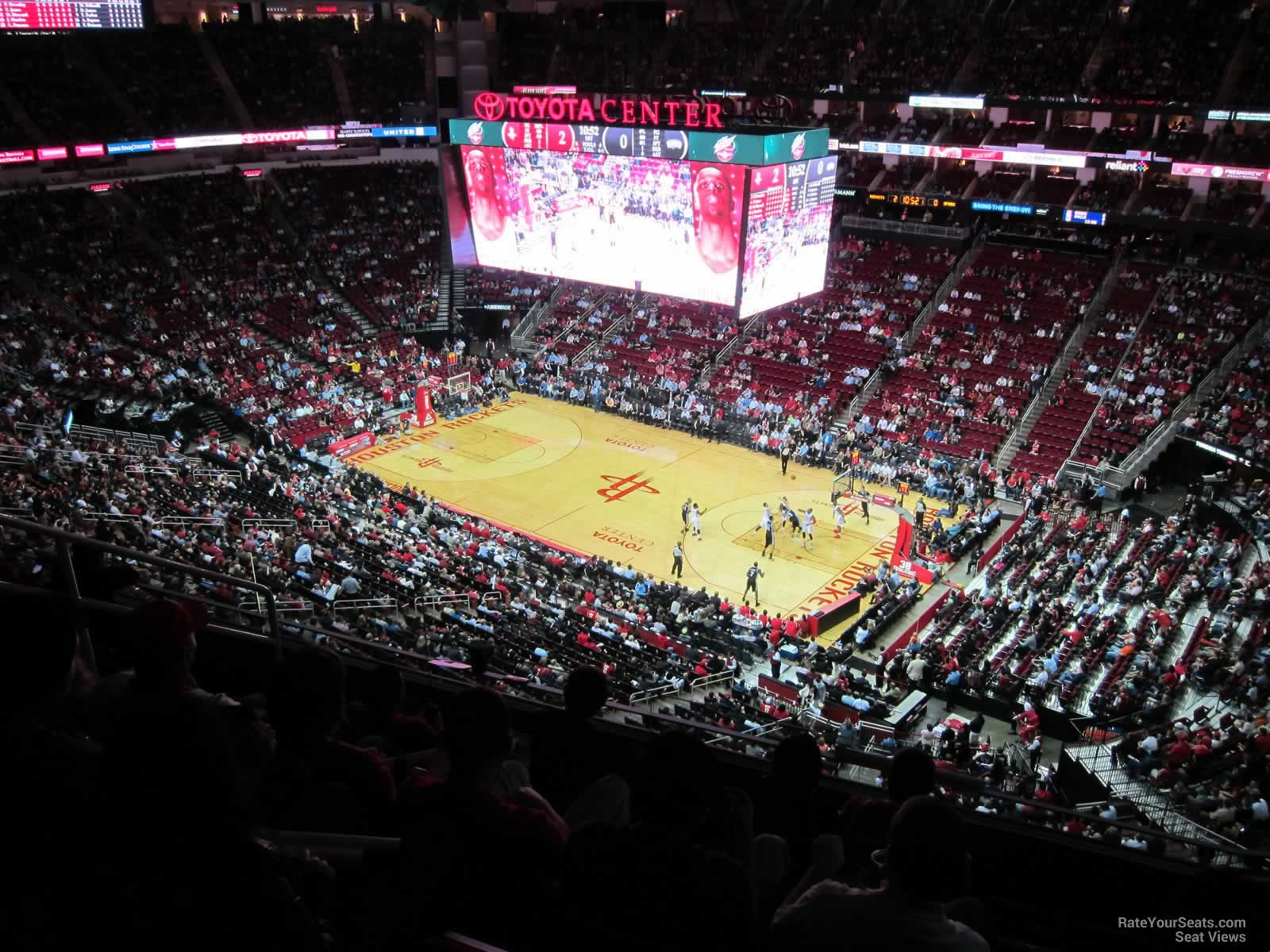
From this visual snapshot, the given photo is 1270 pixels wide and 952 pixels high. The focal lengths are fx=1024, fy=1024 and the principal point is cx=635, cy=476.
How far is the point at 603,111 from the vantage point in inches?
1280

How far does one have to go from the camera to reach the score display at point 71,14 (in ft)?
115

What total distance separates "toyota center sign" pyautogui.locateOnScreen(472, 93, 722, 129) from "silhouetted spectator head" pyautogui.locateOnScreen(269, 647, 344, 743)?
94.6 feet

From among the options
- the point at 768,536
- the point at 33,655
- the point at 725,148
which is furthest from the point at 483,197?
the point at 33,655

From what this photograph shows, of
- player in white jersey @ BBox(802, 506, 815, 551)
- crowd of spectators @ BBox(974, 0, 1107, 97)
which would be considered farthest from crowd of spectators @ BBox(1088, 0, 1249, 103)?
player in white jersey @ BBox(802, 506, 815, 551)

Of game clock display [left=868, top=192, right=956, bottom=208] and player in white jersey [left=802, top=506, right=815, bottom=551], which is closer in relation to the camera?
player in white jersey [left=802, top=506, right=815, bottom=551]

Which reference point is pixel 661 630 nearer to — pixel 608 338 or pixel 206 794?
pixel 206 794

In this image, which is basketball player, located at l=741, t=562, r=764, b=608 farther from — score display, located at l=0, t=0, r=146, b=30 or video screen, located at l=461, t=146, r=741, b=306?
score display, located at l=0, t=0, r=146, b=30

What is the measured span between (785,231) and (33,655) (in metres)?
30.3

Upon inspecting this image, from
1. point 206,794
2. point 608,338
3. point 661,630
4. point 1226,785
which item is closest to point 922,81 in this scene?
point 608,338

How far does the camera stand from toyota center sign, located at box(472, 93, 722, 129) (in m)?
30.5

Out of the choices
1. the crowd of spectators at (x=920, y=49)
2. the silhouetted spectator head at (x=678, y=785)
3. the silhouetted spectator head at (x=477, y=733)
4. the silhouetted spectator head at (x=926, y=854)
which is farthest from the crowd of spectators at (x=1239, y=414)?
the silhouetted spectator head at (x=477, y=733)

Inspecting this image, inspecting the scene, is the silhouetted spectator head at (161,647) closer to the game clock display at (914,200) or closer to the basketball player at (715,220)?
the basketball player at (715,220)

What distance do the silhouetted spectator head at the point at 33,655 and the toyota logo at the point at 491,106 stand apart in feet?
111

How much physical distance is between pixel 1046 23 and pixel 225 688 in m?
43.7
